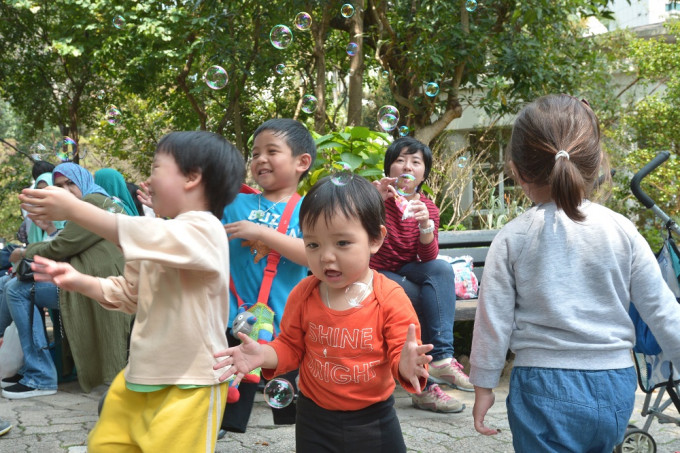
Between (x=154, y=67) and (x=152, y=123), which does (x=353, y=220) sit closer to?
(x=154, y=67)

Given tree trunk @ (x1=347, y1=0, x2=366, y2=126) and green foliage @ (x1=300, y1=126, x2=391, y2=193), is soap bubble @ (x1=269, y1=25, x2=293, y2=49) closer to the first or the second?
green foliage @ (x1=300, y1=126, x2=391, y2=193)

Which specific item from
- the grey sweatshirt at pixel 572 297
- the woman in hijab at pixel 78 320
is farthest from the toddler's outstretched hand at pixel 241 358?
the woman in hijab at pixel 78 320

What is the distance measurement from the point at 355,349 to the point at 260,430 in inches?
74.5

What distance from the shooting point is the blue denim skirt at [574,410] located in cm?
210

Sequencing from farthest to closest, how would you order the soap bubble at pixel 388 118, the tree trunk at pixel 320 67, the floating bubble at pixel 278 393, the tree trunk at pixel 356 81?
the tree trunk at pixel 356 81, the tree trunk at pixel 320 67, the soap bubble at pixel 388 118, the floating bubble at pixel 278 393

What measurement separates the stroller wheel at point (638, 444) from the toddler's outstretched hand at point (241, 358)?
2.10 m

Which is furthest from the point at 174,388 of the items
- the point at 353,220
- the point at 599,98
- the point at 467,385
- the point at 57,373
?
the point at 599,98

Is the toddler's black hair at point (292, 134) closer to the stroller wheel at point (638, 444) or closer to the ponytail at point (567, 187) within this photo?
the ponytail at point (567, 187)

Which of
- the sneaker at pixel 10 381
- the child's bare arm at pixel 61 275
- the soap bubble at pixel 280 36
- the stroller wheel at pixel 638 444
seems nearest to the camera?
the child's bare arm at pixel 61 275

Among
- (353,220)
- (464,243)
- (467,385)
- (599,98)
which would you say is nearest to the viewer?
(353,220)

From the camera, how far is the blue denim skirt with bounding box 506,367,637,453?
2100 mm

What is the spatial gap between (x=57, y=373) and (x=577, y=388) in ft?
14.1

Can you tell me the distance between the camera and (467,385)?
423 cm

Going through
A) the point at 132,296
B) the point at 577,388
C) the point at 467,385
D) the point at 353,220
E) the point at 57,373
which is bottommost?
the point at 57,373
